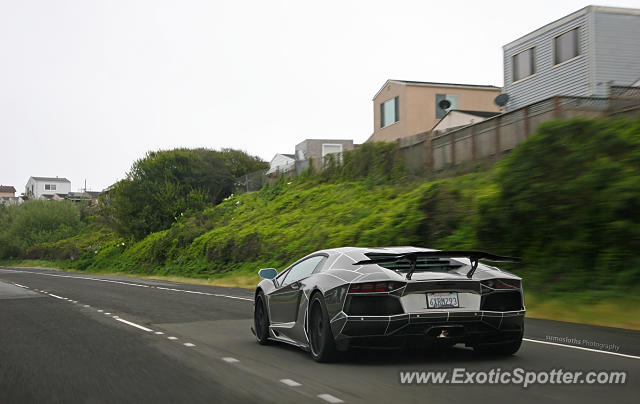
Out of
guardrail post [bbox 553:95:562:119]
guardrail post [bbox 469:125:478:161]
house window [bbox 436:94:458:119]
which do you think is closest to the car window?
guardrail post [bbox 553:95:562:119]

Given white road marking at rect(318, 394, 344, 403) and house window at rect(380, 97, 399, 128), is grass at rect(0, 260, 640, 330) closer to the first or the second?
white road marking at rect(318, 394, 344, 403)

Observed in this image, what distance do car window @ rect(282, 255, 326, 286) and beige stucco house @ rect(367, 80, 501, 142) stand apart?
35.1 meters

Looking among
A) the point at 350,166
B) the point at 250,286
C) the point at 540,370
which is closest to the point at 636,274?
the point at 540,370

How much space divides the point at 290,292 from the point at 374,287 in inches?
73.0

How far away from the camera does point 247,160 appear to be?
66.4 metres

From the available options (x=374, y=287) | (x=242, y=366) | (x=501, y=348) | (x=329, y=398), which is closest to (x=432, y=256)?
(x=374, y=287)

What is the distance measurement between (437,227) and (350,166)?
60.2 ft

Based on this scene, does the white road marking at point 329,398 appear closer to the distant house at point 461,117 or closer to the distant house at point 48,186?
the distant house at point 461,117

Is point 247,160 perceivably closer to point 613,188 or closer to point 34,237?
point 34,237

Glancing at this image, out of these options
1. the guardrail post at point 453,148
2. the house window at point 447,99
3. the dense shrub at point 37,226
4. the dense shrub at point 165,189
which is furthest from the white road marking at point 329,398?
the dense shrub at point 37,226

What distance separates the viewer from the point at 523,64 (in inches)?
1262

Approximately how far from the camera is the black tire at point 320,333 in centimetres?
786

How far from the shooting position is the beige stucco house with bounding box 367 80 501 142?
44.2m

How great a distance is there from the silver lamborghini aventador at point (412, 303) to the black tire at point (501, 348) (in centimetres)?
1
